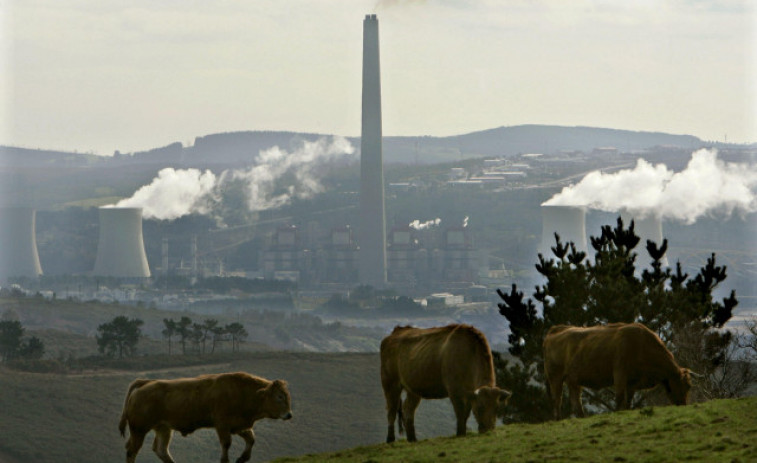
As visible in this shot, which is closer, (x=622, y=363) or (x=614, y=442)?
(x=614, y=442)

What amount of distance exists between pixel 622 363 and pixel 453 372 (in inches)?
121

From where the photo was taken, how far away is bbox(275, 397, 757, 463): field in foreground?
17922 mm

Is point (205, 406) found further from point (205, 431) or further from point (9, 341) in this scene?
point (9, 341)

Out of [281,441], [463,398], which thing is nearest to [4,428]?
→ [281,441]

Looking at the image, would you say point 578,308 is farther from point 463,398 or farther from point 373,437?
point 373,437

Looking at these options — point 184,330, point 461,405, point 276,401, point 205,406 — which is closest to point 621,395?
point 461,405

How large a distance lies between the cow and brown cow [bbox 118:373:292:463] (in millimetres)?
5415

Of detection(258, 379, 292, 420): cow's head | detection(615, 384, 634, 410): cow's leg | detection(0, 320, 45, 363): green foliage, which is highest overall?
detection(258, 379, 292, 420): cow's head

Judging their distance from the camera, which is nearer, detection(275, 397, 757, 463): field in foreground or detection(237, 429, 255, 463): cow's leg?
detection(275, 397, 757, 463): field in foreground

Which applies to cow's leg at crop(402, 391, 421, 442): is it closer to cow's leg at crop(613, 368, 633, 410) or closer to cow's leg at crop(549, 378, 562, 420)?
cow's leg at crop(549, 378, 562, 420)

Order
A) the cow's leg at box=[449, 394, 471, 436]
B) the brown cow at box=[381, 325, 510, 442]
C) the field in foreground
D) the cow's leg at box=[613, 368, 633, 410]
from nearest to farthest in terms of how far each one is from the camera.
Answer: the field in foreground
the brown cow at box=[381, 325, 510, 442]
the cow's leg at box=[449, 394, 471, 436]
the cow's leg at box=[613, 368, 633, 410]

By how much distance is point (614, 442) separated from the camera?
19.1 meters

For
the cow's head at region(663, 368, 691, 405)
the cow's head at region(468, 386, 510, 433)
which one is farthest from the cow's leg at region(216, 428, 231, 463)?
the cow's head at region(663, 368, 691, 405)

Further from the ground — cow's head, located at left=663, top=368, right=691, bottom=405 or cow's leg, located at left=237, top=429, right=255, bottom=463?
cow's head, located at left=663, top=368, right=691, bottom=405
